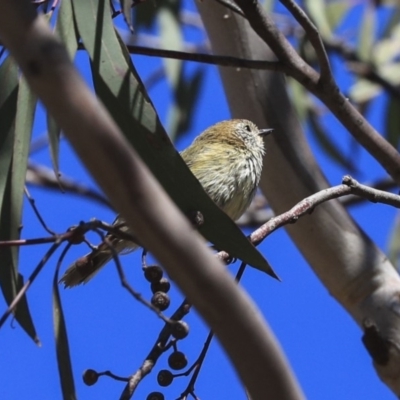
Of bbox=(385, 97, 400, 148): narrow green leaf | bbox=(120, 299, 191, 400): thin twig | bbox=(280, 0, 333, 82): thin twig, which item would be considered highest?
bbox=(385, 97, 400, 148): narrow green leaf

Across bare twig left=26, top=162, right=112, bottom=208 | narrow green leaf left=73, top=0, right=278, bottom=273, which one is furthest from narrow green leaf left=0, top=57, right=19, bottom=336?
bare twig left=26, top=162, right=112, bottom=208

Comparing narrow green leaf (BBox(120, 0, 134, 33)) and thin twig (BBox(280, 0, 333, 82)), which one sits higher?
narrow green leaf (BBox(120, 0, 134, 33))

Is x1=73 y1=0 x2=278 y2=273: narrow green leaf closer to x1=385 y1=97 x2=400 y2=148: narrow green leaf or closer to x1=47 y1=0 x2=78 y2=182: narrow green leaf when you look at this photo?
x1=47 y1=0 x2=78 y2=182: narrow green leaf

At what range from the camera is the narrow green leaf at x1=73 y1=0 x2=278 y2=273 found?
6.95 ft

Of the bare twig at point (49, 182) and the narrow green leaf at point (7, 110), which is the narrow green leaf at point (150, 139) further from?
the bare twig at point (49, 182)

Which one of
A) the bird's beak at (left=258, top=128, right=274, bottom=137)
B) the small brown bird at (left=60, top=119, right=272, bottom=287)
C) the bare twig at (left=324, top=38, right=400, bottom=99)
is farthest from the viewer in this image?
the bare twig at (left=324, top=38, right=400, bottom=99)

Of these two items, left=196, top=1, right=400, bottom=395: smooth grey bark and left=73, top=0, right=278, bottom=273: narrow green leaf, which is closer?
left=73, top=0, right=278, bottom=273: narrow green leaf

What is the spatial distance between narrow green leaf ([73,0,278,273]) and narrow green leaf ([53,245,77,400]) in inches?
14.0

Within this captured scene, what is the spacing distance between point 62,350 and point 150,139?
523mm

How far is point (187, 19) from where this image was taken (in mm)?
5930

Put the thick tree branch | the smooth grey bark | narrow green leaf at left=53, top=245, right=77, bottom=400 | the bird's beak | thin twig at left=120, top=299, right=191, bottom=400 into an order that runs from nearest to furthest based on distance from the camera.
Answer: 1. the thick tree branch
2. thin twig at left=120, top=299, right=191, bottom=400
3. narrow green leaf at left=53, top=245, right=77, bottom=400
4. the smooth grey bark
5. the bird's beak

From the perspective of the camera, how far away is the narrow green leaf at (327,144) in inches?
189

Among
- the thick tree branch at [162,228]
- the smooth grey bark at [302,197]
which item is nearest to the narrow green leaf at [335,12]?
the smooth grey bark at [302,197]

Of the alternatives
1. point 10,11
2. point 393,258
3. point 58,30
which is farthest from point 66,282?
point 393,258
